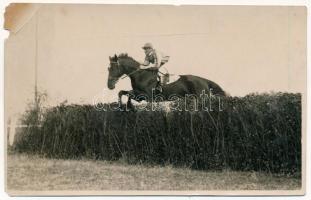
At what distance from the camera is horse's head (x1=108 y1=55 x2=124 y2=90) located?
6.61 m

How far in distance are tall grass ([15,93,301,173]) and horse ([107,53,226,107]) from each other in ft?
0.66

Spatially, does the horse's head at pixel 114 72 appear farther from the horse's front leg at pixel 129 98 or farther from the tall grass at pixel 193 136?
the tall grass at pixel 193 136

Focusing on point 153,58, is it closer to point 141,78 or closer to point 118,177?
point 141,78

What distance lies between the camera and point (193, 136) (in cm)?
659

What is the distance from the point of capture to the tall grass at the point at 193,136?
21.6 feet

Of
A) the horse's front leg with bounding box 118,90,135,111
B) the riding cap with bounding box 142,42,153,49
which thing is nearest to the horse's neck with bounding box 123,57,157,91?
the horse's front leg with bounding box 118,90,135,111

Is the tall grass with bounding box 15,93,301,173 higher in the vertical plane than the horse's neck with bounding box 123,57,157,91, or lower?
lower

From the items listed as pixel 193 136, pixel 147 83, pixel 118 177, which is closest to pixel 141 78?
pixel 147 83

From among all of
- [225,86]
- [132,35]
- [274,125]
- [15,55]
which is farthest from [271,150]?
[15,55]

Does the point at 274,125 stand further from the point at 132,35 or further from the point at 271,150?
the point at 132,35

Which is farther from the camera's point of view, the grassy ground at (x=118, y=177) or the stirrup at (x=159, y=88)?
the stirrup at (x=159, y=88)

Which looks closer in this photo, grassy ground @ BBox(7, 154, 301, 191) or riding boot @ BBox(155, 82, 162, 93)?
grassy ground @ BBox(7, 154, 301, 191)

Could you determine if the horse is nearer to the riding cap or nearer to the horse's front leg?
the horse's front leg

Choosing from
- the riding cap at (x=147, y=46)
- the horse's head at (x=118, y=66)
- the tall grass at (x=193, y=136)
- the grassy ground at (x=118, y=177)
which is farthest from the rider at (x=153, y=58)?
the grassy ground at (x=118, y=177)
